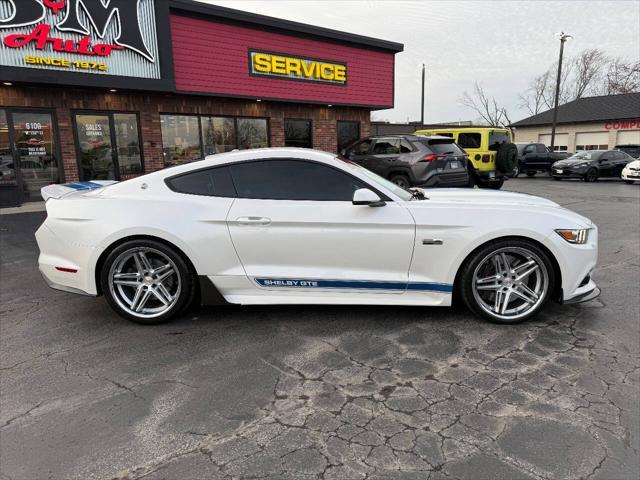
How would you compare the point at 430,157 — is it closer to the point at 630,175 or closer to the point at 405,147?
the point at 405,147

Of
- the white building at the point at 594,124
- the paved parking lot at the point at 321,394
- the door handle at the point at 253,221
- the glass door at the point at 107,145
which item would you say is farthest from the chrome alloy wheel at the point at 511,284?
the white building at the point at 594,124

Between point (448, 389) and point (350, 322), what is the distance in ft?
3.94

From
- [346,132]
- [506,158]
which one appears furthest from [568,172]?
[346,132]

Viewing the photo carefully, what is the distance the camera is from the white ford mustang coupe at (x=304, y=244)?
3.58 m

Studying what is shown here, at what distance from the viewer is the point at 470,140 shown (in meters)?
14.5

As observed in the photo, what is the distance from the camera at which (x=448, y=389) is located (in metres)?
2.72

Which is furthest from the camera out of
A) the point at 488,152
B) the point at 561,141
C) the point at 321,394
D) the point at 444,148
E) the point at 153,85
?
the point at 561,141

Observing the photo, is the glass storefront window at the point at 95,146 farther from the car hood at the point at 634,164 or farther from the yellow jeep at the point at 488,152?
the car hood at the point at 634,164

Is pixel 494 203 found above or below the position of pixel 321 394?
above

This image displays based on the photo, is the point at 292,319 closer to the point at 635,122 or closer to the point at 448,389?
the point at 448,389

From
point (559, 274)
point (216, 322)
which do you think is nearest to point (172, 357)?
point (216, 322)

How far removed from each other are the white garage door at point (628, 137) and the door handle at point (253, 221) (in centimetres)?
3817

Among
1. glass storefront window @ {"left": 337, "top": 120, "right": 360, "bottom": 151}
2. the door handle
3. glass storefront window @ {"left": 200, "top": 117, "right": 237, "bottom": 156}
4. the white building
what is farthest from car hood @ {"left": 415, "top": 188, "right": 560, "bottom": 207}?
the white building

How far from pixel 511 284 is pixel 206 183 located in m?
2.76
